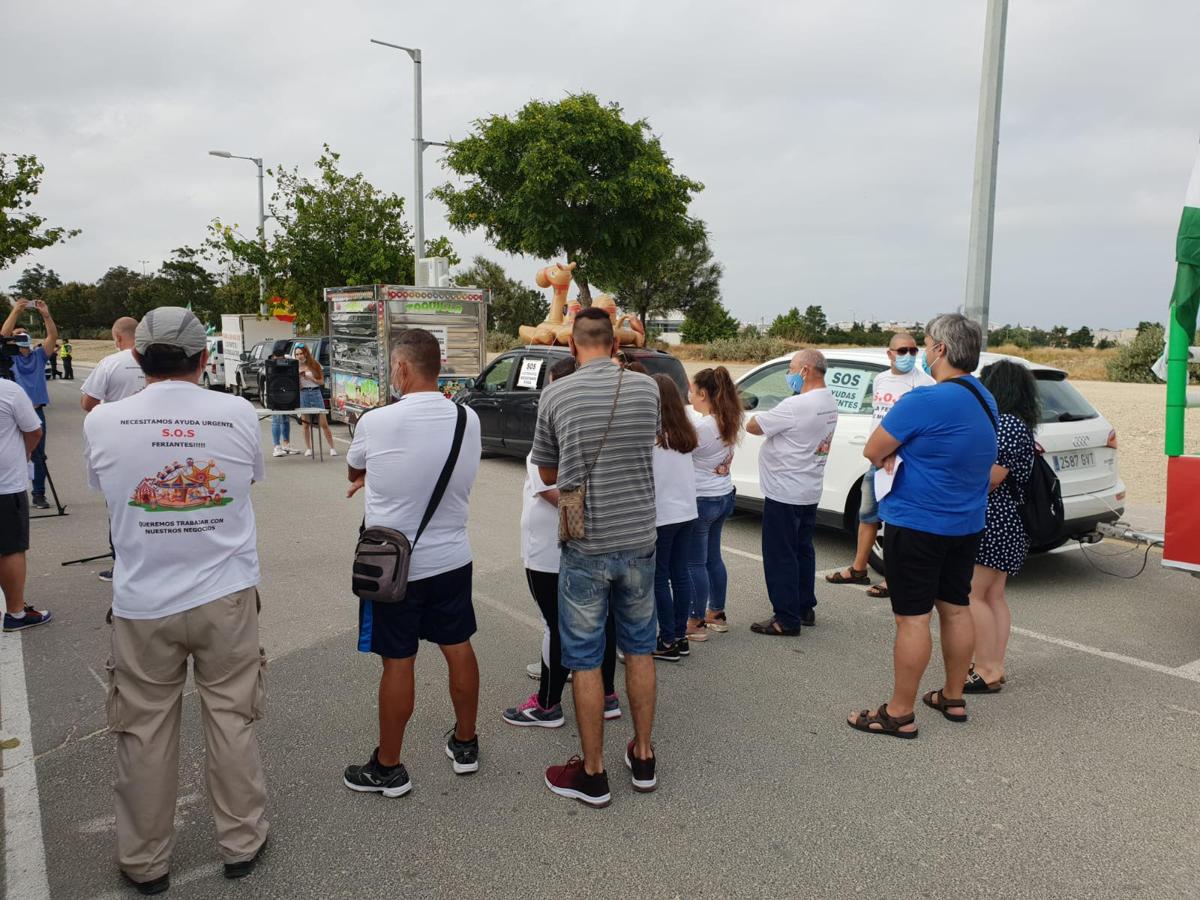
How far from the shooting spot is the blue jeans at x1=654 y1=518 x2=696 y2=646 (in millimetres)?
4605

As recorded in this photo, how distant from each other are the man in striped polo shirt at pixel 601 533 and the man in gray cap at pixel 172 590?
3.64 ft

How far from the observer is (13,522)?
505 cm

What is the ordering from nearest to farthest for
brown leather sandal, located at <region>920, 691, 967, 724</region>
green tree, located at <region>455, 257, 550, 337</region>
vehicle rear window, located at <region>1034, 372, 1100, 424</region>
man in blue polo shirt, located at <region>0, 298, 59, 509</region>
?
1. brown leather sandal, located at <region>920, 691, 967, 724</region>
2. vehicle rear window, located at <region>1034, 372, 1100, 424</region>
3. man in blue polo shirt, located at <region>0, 298, 59, 509</region>
4. green tree, located at <region>455, 257, 550, 337</region>

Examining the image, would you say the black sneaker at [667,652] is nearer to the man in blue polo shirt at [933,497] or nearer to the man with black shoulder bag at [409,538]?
the man in blue polo shirt at [933,497]

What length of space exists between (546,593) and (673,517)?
3.24ft

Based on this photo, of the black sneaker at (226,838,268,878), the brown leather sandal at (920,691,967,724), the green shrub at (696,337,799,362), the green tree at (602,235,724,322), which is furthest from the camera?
the green tree at (602,235,724,322)

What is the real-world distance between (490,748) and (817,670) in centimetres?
190

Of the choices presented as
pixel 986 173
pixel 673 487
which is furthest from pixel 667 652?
pixel 986 173

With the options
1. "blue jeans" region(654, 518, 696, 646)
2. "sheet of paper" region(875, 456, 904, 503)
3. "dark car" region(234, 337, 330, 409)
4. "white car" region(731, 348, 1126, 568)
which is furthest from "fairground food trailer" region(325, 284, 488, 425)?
"sheet of paper" region(875, 456, 904, 503)

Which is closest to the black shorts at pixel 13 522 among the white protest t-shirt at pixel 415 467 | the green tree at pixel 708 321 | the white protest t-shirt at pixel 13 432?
the white protest t-shirt at pixel 13 432

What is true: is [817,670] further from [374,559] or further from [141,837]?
[141,837]

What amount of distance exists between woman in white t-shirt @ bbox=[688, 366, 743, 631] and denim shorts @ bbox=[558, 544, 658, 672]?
1.42 metres

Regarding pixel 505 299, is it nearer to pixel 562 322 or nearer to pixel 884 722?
pixel 562 322

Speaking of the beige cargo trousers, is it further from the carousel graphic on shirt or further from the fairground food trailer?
the fairground food trailer
